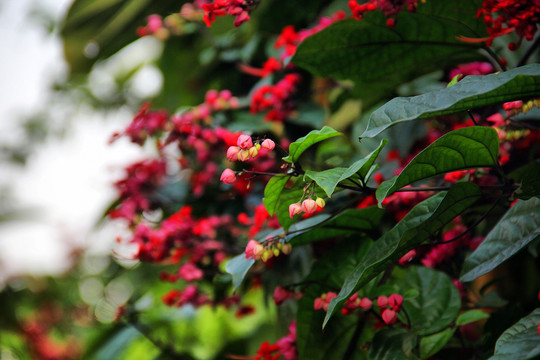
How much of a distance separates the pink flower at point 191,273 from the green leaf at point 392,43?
429 mm

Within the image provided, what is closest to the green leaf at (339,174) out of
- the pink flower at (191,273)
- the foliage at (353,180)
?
the foliage at (353,180)

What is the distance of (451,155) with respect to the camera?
0.55 meters

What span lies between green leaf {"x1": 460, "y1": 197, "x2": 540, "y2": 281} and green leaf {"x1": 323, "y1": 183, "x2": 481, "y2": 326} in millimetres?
76

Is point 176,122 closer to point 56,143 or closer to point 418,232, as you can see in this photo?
point 418,232

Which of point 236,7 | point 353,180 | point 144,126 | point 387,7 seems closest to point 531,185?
point 353,180

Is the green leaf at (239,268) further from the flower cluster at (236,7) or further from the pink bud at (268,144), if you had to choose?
the flower cluster at (236,7)

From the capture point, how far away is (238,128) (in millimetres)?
1062

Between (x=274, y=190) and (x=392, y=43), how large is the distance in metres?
0.36

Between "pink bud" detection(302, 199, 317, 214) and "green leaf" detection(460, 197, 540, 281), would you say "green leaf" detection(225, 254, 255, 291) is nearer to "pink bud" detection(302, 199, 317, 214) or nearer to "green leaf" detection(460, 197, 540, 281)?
"pink bud" detection(302, 199, 317, 214)

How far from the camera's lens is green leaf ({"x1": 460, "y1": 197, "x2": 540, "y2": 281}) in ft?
1.91

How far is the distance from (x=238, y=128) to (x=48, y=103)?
153cm

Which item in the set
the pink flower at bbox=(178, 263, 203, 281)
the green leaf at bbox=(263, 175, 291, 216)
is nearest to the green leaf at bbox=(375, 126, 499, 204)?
the green leaf at bbox=(263, 175, 291, 216)

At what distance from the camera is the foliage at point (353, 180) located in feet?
1.82

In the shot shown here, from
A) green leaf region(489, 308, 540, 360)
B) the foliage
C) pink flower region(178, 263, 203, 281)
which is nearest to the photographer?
green leaf region(489, 308, 540, 360)
